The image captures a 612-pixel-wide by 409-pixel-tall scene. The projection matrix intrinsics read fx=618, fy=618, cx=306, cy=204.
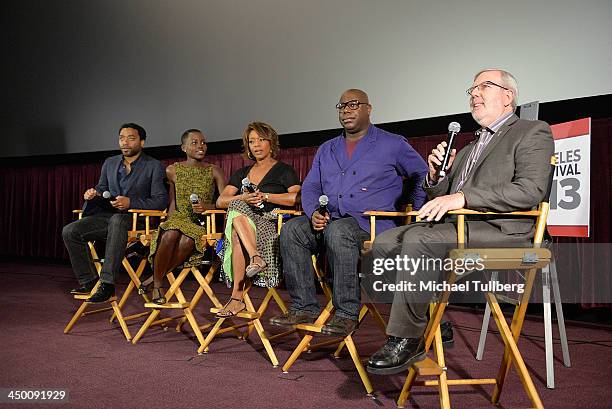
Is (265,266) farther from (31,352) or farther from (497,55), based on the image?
(497,55)

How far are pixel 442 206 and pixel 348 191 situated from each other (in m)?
0.92

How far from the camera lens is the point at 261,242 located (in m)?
3.40

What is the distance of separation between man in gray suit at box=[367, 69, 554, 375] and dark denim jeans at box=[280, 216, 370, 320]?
239 mm

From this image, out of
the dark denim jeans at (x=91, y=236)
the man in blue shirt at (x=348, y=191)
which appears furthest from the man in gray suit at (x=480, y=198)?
the dark denim jeans at (x=91, y=236)

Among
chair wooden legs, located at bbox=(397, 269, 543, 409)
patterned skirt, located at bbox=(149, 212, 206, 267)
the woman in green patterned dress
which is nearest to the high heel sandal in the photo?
the woman in green patterned dress

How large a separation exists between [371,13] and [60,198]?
203 inches

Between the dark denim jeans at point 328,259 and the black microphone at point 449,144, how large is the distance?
542 millimetres

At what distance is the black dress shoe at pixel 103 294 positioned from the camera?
153 inches

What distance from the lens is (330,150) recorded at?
11.2ft

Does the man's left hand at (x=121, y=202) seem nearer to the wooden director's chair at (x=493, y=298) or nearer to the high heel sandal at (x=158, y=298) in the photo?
the high heel sandal at (x=158, y=298)

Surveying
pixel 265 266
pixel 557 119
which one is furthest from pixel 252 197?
pixel 557 119

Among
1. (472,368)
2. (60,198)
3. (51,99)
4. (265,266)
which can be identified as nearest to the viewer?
(472,368)

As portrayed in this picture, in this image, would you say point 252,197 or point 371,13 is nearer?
point 252,197

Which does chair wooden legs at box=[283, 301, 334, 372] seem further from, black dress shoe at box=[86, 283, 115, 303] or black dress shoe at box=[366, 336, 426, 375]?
black dress shoe at box=[86, 283, 115, 303]
